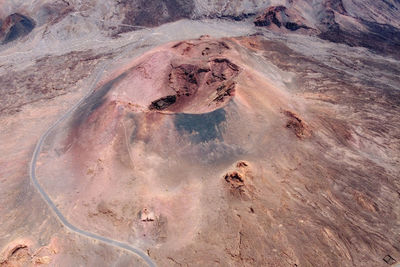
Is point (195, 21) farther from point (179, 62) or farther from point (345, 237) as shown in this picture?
point (345, 237)

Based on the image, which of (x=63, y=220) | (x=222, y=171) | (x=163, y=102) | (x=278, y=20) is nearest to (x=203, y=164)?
(x=222, y=171)

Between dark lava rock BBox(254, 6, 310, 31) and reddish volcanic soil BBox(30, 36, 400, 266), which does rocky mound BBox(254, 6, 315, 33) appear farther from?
reddish volcanic soil BBox(30, 36, 400, 266)

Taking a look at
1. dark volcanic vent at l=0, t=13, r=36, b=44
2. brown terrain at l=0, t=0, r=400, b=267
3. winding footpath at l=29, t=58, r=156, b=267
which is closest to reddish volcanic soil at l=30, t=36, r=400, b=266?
Answer: brown terrain at l=0, t=0, r=400, b=267

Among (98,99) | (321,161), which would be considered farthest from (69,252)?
(321,161)

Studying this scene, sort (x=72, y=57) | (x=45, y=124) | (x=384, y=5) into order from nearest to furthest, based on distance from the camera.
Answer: (x=45, y=124)
(x=72, y=57)
(x=384, y=5)

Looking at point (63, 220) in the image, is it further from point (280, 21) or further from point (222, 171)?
point (280, 21)

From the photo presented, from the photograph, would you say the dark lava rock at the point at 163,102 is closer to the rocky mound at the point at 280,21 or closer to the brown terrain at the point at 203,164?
the brown terrain at the point at 203,164
